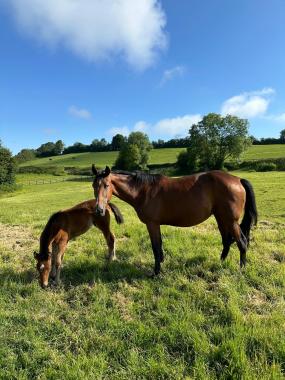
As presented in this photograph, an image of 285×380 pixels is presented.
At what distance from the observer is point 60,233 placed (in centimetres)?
653

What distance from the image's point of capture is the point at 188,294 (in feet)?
16.8

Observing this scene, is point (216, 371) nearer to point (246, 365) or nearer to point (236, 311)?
point (246, 365)

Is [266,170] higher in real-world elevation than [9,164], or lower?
lower

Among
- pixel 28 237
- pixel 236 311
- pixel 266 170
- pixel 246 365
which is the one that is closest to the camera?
pixel 246 365

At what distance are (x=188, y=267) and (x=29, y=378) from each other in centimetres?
332

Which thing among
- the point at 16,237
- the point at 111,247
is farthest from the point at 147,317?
the point at 16,237

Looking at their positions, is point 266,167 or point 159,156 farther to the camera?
point 159,156

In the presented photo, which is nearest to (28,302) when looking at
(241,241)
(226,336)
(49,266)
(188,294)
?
(49,266)

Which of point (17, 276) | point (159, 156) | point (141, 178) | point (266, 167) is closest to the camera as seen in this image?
point (17, 276)

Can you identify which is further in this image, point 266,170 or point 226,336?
point 266,170

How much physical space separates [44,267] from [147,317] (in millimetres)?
2327

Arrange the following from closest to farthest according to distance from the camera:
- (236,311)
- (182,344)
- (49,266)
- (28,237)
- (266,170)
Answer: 1. (182,344)
2. (236,311)
3. (49,266)
4. (28,237)
5. (266,170)

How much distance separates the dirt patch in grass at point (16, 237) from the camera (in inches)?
323

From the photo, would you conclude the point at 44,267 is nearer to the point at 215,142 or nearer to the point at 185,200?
the point at 185,200
